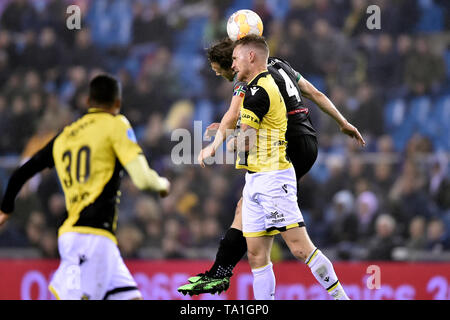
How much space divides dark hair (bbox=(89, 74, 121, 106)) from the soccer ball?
138 centimetres

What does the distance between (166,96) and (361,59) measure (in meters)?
3.19

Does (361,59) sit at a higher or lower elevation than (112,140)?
higher

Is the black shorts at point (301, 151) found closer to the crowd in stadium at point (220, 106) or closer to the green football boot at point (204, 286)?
the green football boot at point (204, 286)

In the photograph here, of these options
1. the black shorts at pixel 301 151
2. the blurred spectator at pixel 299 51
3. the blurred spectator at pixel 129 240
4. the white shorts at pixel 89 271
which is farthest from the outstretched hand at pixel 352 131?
the blurred spectator at pixel 299 51

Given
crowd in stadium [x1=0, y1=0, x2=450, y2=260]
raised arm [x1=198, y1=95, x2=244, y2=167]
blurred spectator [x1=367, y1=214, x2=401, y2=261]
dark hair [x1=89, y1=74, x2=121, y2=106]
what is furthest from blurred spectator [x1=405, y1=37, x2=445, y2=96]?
dark hair [x1=89, y1=74, x2=121, y2=106]

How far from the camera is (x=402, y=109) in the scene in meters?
11.2

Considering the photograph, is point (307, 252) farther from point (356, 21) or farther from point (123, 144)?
point (356, 21)

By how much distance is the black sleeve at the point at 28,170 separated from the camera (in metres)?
5.23

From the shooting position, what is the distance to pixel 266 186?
561 cm

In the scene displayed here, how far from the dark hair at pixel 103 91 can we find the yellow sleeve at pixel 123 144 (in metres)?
0.25

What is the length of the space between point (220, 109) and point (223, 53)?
5.35 meters

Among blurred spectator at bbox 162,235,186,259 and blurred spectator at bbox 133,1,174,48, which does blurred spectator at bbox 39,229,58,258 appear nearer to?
blurred spectator at bbox 162,235,186,259
